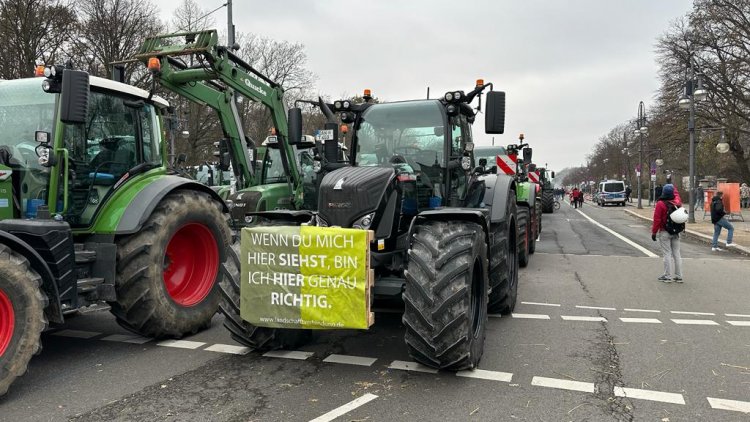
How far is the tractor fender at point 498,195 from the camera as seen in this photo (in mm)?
6633

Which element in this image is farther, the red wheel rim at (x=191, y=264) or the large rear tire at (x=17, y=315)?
the red wheel rim at (x=191, y=264)

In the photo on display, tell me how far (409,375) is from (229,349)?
74.6 inches

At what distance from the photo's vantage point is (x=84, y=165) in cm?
531

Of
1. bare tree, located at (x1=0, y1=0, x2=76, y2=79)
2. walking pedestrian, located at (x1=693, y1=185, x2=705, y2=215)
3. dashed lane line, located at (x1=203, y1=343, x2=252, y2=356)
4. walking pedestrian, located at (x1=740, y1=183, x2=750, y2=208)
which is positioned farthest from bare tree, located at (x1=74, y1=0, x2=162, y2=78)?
walking pedestrian, located at (x1=740, y1=183, x2=750, y2=208)

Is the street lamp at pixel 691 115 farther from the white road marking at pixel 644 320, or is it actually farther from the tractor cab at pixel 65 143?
the tractor cab at pixel 65 143

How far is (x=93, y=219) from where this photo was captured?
5.29m

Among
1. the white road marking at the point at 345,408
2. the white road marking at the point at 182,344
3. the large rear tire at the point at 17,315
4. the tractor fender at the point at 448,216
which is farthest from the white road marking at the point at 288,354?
the large rear tire at the point at 17,315

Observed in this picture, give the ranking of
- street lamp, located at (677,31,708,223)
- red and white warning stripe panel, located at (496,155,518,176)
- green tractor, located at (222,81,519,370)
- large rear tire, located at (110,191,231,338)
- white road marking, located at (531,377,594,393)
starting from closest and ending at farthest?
→ green tractor, located at (222,81,519,370)
white road marking, located at (531,377,594,393)
large rear tire, located at (110,191,231,338)
red and white warning stripe panel, located at (496,155,518,176)
street lamp, located at (677,31,708,223)

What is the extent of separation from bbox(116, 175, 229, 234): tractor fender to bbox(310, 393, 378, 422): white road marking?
2.76 m

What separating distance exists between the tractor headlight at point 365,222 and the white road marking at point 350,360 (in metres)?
1.26

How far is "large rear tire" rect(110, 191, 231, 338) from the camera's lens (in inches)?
205

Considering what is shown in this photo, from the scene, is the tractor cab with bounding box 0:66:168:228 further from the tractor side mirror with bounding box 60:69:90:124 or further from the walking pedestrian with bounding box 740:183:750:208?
the walking pedestrian with bounding box 740:183:750:208

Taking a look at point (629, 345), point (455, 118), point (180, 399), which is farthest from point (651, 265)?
point (180, 399)

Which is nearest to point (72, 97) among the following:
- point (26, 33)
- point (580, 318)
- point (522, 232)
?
point (580, 318)
